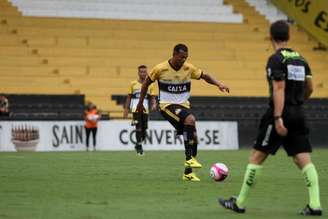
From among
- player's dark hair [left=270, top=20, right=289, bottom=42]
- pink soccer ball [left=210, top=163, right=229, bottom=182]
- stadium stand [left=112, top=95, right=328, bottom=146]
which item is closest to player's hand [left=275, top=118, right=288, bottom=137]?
player's dark hair [left=270, top=20, right=289, bottom=42]

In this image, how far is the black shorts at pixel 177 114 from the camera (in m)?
15.9

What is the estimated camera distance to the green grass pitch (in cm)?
1047

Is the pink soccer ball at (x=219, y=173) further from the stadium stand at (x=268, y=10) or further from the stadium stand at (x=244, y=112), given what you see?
the stadium stand at (x=268, y=10)

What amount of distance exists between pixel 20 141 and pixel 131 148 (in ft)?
11.5

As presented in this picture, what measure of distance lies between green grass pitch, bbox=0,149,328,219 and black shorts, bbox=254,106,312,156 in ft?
2.42

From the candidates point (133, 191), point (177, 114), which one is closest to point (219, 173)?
point (177, 114)

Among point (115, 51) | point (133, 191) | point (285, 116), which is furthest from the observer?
point (115, 51)

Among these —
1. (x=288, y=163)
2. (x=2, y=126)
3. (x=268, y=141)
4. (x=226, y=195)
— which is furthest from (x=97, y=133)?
(x=268, y=141)

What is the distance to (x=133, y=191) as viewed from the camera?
1308cm

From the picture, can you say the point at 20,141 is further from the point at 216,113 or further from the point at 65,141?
the point at 216,113

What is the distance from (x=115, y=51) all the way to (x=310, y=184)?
26.3 meters

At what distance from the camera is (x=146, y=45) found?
121 ft

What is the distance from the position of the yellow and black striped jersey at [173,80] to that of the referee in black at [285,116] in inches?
228

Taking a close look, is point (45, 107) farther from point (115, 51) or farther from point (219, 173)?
point (219, 173)
